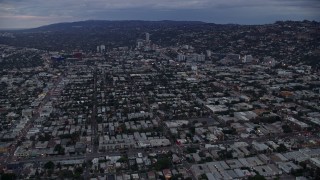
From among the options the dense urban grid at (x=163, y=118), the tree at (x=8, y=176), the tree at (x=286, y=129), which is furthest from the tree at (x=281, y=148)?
the tree at (x=8, y=176)

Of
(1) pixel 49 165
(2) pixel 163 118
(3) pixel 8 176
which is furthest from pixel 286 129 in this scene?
(3) pixel 8 176

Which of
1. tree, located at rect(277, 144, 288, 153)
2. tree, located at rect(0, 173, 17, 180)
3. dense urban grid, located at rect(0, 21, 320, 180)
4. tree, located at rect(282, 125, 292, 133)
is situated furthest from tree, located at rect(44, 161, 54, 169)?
tree, located at rect(282, 125, 292, 133)

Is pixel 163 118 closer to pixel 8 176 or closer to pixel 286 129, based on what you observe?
pixel 286 129

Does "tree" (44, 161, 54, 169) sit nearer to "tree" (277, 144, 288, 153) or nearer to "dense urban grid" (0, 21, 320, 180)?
"dense urban grid" (0, 21, 320, 180)

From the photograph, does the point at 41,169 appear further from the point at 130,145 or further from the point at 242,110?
the point at 242,110

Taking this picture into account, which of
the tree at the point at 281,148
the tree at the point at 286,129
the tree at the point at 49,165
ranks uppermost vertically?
the tree at the point at 286,129

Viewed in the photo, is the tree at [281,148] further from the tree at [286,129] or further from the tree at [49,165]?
the tree at [49,165]

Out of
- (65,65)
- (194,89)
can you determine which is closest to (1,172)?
(194,89)

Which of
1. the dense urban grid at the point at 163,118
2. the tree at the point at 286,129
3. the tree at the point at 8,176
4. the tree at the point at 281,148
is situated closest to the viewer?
the tree at the point at 8,176
